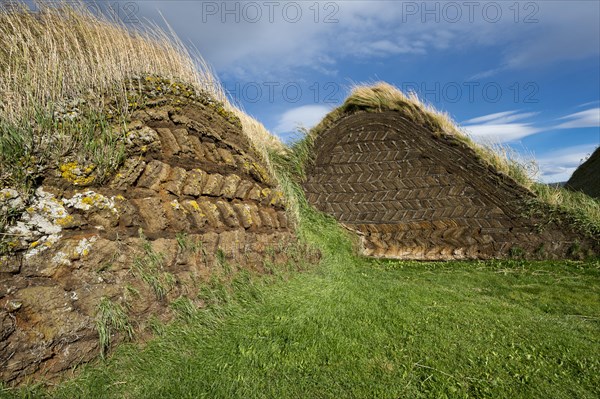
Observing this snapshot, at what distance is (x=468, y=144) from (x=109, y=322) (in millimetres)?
8461

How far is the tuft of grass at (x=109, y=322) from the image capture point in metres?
3.02

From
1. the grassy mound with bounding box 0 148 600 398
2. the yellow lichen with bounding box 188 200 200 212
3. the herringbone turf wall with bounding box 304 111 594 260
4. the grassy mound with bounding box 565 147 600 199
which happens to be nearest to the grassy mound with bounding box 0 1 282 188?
the yellow lichen with bounding box 188 200 200 212

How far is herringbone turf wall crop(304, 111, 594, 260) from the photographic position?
8237mm

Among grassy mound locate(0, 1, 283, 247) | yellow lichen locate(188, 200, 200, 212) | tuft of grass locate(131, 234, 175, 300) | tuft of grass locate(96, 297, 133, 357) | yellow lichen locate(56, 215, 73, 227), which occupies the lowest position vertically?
tuft of grass locate(96, 297, 133, 357)

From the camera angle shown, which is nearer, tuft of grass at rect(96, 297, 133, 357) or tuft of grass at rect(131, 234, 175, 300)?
tuft of grass at rect(96, 297, 133, 357)

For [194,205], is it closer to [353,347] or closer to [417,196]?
[353,347]

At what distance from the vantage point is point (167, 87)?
4.98 meters

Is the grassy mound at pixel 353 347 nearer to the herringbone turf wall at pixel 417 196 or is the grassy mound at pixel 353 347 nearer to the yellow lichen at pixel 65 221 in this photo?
the yellow lichen at pixel 65 221

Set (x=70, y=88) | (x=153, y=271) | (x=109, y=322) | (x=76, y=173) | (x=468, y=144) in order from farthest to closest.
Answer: (x=468, y=144) < (x=70, y=88) < (x=153, y=271) < (x=76, y=173) < (x=109, y=322)

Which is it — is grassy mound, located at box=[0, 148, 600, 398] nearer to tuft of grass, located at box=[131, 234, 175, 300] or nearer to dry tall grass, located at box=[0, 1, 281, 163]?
tuft of grass, located at box=[131, 234, 175, 300]

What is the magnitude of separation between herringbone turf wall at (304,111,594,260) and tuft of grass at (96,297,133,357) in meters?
7.14

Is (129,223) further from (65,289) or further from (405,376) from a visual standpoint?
(405,376)

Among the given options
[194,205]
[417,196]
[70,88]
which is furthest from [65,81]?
[417,196]

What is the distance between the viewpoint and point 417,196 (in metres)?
9.07
